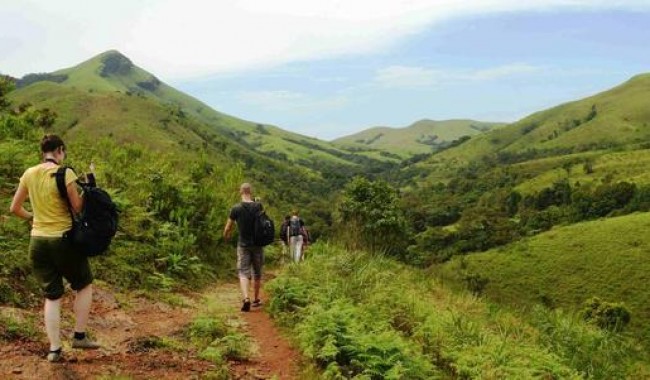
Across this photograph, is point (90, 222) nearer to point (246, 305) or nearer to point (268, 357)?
point (268, 357)

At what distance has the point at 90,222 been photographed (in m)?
5.92

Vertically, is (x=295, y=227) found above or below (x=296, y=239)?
above

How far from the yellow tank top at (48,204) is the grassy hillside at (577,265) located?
296 ft

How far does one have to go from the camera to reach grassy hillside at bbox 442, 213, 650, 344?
307 feet

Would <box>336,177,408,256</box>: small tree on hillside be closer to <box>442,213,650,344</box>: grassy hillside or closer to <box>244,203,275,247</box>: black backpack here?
<box>442,213,650,344</box>: grassy hillside

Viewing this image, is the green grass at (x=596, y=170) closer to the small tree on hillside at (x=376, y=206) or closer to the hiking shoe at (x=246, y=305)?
the small tree on hillside at (x=376, y=206)

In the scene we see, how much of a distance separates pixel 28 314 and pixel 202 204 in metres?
7.48

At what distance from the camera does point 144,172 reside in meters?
14.8

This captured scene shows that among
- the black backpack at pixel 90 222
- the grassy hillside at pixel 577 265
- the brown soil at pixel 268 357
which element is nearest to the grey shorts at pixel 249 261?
the brown soil at pixel 268 357

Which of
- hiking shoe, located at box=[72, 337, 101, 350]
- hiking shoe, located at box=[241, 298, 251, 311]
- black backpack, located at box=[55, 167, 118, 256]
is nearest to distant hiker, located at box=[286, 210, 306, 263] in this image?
hiking shoe, located at box=[241, 298, 251, 311]

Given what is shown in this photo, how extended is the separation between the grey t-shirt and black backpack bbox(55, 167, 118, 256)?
426 cm

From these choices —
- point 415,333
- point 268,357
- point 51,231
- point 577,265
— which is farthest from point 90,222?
point 577,265

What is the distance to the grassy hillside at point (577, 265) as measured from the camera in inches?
3681

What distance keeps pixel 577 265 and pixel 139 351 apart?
106415 millimetres
